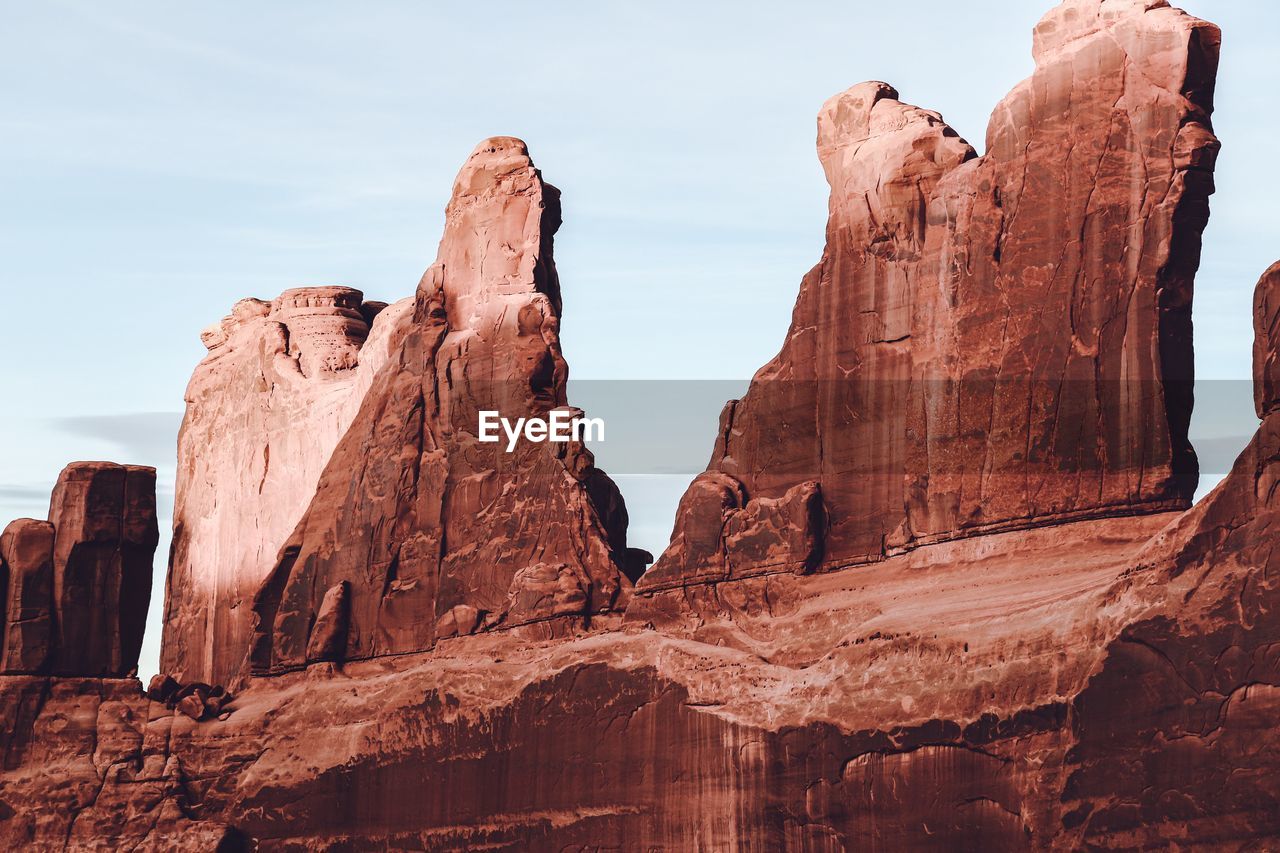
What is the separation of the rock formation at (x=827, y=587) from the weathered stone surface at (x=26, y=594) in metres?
0.08

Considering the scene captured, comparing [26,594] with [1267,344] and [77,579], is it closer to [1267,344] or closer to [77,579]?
[77,579]

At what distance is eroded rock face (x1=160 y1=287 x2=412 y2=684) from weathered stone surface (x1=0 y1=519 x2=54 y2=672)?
2673mm

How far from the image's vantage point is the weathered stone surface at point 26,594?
115ft

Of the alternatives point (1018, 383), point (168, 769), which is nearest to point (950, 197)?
point (1018, 383)

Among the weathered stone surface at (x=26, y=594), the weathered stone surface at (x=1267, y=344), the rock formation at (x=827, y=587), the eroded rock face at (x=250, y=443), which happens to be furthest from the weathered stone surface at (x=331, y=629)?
the weathered stone surface at (x=1267, y=344)

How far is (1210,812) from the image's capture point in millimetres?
23359

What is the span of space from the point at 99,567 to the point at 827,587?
12002 mm

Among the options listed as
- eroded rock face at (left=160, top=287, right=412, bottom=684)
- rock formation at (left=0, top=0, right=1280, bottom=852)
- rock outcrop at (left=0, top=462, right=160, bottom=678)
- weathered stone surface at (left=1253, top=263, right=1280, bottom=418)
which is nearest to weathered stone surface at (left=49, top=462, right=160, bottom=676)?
rock outcrop at (left=0, top=462, right=160, bottom=678)

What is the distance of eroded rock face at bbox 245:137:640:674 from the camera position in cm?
3150

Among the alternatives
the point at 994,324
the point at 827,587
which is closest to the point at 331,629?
the point at 827,587

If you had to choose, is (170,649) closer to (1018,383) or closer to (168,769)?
(168,769)

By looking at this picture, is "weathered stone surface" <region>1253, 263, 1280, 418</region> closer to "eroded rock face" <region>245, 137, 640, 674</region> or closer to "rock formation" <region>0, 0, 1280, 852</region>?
"rock formation" <region>0, 0, 1280, 852</region>

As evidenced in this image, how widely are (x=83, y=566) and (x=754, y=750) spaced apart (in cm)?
1182

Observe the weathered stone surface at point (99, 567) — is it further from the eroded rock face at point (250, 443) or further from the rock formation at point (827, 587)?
the eroded rock face at point (250, 443)
